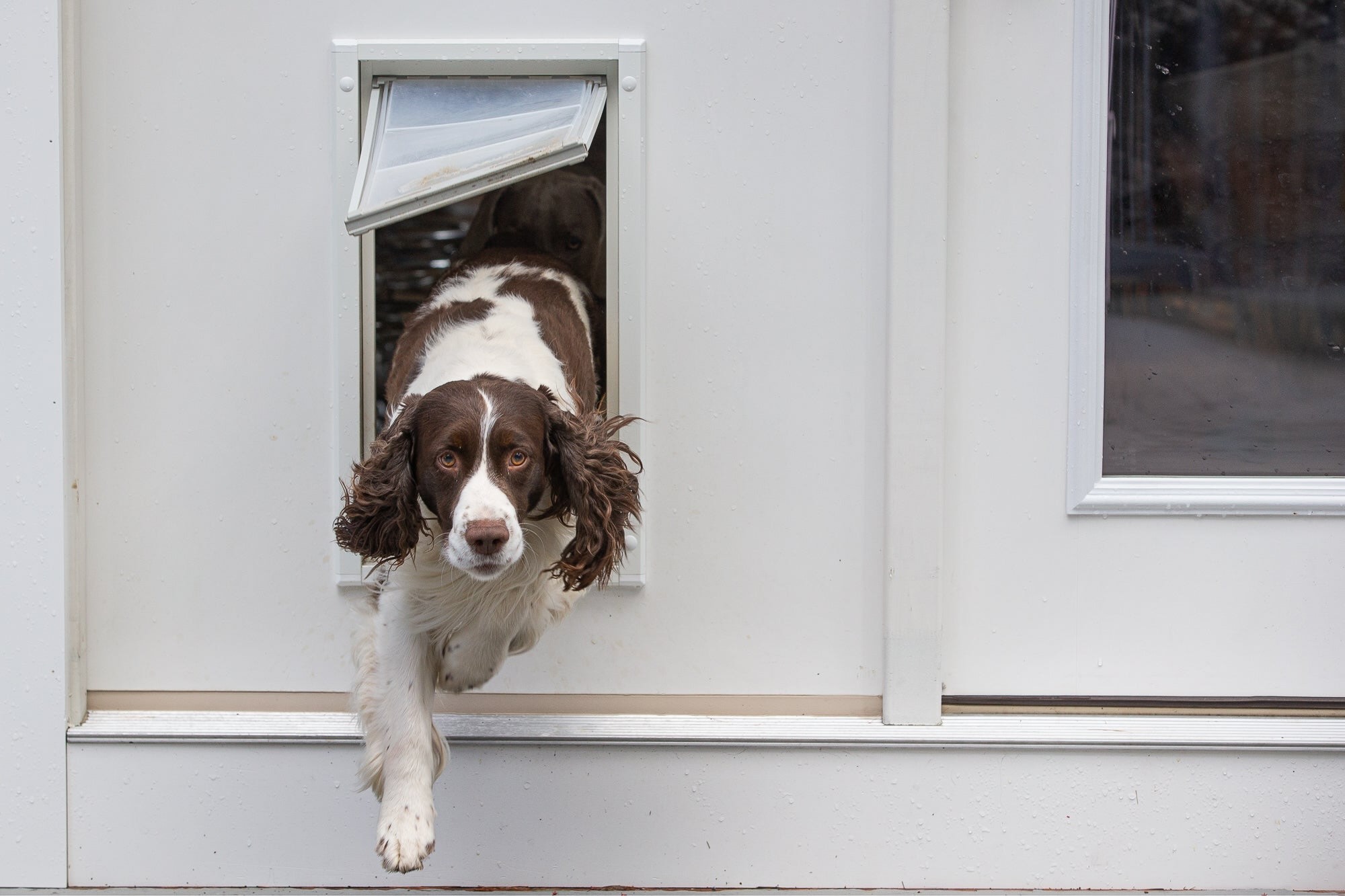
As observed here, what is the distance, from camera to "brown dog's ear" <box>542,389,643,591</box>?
2.66 m

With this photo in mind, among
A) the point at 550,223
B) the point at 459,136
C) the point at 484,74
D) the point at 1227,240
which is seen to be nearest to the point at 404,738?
the point at 459,136

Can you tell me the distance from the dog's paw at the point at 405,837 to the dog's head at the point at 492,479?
530 mm

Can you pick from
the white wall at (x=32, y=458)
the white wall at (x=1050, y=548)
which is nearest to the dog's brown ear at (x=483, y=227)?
the white wall at (x=32, y=458)

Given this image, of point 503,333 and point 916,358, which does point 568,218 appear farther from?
point 916,358

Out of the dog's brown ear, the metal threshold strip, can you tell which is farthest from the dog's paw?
the dog's brown ear

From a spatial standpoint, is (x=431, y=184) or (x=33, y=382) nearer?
(x=431, y=184)

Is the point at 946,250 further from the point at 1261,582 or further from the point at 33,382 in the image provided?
the point at 33,382

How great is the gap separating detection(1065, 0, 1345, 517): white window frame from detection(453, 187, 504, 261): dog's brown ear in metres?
1.77

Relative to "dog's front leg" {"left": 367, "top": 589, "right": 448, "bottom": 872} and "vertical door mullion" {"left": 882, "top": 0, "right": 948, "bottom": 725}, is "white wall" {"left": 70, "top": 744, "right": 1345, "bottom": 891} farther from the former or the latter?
"dog's front leg" {"left": 367, "top": 589, "right": 448, "bottom": 872}

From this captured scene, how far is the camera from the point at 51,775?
3066mm

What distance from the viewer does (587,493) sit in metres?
2.66

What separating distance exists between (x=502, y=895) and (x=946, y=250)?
2.00 meters

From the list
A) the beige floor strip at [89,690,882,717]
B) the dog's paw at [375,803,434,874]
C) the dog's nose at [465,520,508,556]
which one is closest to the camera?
the dog's nose at [465,520,508,556]

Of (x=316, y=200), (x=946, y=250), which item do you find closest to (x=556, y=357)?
(x=316, y=200)
